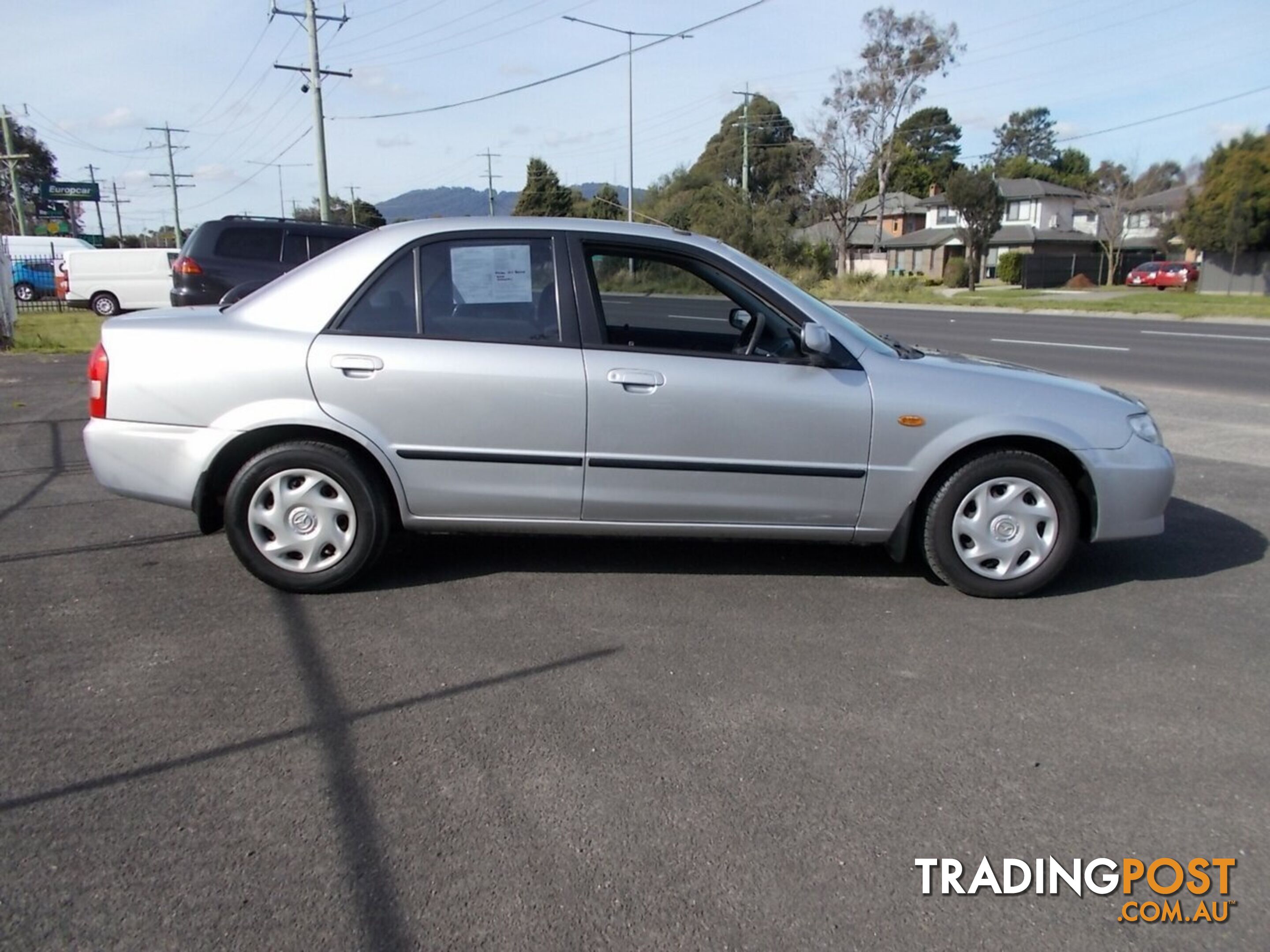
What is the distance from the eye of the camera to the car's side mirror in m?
4.38

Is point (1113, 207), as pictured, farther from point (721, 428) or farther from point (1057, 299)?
point (721, 428)

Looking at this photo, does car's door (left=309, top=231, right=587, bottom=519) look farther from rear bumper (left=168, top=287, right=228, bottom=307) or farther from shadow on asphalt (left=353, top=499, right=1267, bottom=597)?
rear bumper (left=168, top=287, right=228, bottom=307)

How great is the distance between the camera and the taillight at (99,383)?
4.52 metres

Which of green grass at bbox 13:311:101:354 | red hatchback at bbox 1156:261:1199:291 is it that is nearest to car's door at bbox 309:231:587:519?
green grass at bbox 13:311:101:354

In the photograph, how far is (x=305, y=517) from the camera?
4.50m

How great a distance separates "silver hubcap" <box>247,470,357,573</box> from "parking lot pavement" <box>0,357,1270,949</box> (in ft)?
0.70

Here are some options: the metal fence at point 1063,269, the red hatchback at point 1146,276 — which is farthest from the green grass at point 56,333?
the red hatchback at point 1146,276

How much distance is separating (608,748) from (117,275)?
80.2 ft

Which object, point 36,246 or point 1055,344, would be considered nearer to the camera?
point 1055,344

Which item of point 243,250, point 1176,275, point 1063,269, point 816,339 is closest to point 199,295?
point 243,250

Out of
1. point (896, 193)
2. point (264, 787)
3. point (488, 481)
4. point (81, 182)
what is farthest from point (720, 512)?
point (81, 182)

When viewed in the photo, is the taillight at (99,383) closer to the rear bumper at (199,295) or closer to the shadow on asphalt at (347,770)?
the shadow on asphalt at (347,770)

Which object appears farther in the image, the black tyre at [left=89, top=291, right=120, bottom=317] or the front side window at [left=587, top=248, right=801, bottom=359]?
the black tyre at [left=89, top=291, right=120, bottom=317]

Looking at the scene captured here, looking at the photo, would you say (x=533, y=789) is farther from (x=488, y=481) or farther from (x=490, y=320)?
(x=490, y=320)
